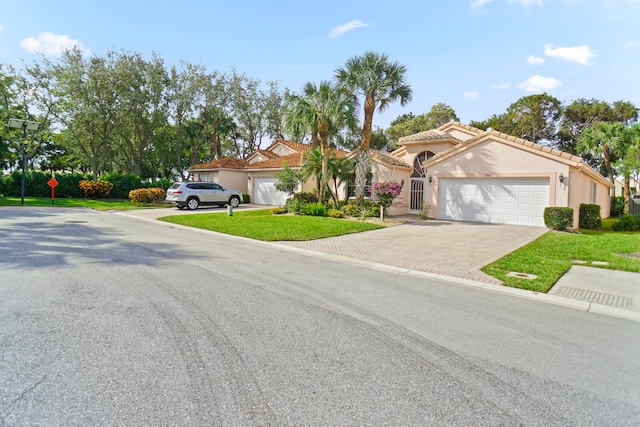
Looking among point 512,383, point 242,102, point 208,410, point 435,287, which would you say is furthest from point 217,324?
point 242,102

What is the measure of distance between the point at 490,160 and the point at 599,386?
52.0 ft

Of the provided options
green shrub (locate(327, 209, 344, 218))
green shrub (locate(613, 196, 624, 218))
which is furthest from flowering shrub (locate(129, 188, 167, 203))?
green shrub (locate(613, 196, 624, 218))

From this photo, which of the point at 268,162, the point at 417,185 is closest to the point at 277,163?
the point at 268,162

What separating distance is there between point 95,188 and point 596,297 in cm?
3231

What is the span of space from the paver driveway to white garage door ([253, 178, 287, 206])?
45.1ft

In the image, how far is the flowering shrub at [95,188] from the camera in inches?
1147

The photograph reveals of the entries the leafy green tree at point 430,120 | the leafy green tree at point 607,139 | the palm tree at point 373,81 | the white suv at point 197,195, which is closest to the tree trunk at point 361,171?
the palm tree at point 373,81

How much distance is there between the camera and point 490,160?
1759 cm

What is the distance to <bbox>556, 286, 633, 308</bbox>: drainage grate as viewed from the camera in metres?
5.91

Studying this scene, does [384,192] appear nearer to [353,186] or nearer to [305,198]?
[305,198]

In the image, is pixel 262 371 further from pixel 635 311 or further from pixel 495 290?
pixel 635 311

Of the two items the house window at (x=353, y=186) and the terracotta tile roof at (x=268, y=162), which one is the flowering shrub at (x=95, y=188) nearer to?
the terracotta tile roof at (x=268, y=162)

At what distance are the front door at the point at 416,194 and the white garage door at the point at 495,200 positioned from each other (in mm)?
3799

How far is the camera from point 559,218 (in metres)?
14.8
